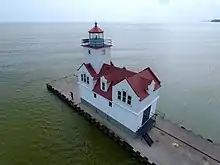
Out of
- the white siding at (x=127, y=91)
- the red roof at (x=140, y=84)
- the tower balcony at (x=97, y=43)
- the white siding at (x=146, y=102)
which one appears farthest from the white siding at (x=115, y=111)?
the tower balcony at (x=97, y=43)

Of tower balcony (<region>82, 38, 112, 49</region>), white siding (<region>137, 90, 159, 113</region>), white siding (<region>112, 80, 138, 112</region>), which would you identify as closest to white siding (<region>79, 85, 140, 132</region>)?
white siding (<region>112, 80, 138, 112</region>)

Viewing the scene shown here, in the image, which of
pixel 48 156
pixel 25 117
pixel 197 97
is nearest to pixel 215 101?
pixel 197 97

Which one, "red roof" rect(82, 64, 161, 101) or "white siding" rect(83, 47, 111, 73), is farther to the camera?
"white siding" rect(83, 47, 111, 73)

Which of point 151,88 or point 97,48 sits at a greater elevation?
point 97,48

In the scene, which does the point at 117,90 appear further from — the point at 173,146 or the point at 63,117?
the point at 63,117

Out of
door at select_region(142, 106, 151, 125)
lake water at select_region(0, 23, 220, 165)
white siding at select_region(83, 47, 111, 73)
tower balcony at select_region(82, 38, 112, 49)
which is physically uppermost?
tower balcony at select_region(82, 38, 112, 49)

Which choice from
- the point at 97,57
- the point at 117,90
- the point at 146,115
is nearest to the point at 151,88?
the point at 146,115

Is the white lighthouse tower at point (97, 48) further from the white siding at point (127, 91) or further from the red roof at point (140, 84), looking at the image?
the red roof at point (140, 84)

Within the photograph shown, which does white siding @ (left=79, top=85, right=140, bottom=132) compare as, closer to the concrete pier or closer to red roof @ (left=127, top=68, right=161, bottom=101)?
the concrete pier
